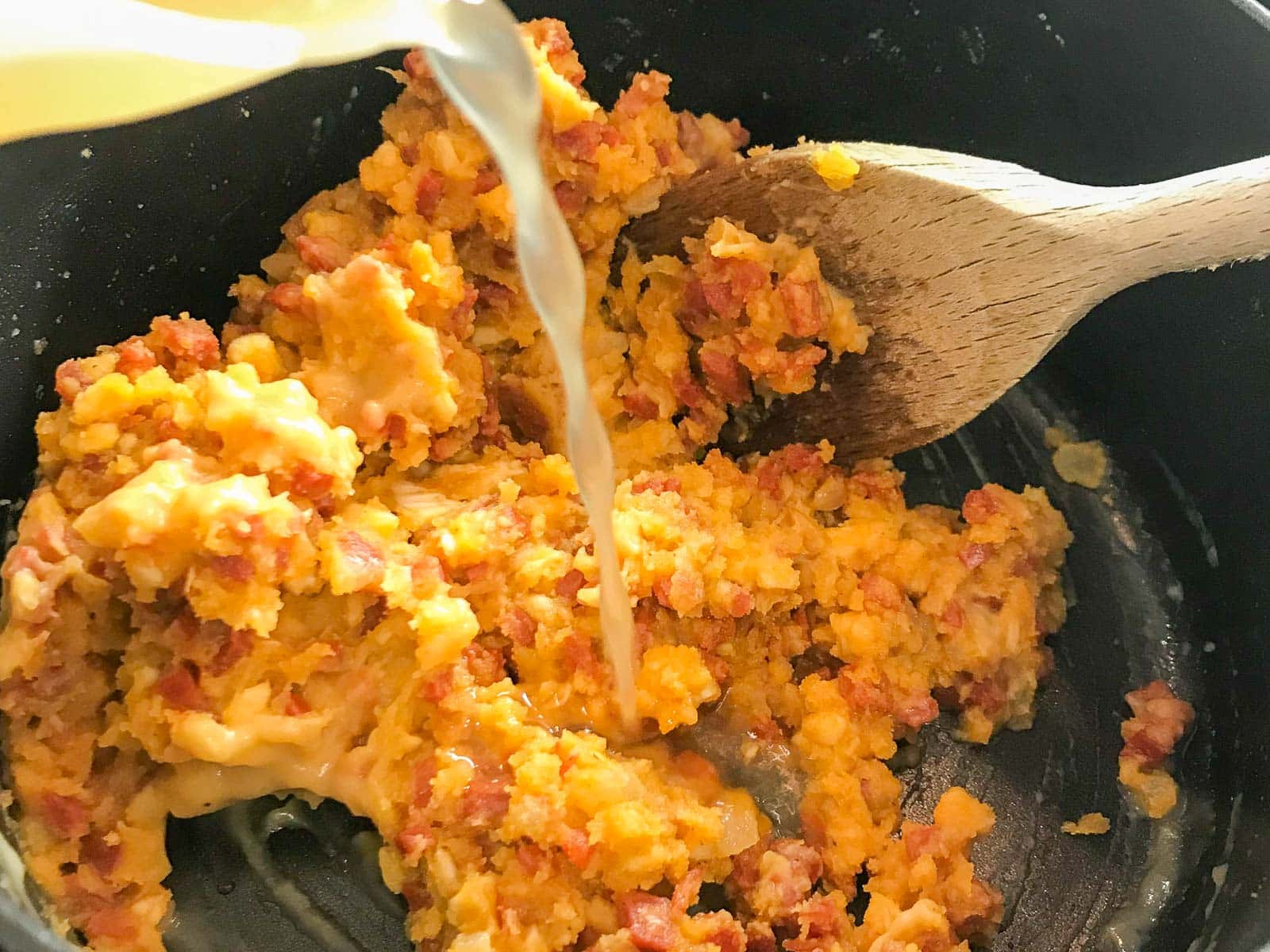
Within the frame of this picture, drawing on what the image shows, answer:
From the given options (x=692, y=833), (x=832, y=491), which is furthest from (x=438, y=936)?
(x=832, y=491)

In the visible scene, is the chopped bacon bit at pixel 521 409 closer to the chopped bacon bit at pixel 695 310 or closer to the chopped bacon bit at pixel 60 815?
the chopped bacon bit at pixel 695 310

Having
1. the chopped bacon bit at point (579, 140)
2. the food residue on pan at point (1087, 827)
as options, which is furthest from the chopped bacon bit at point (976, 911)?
the chopped bacon bit at point (579, 140)

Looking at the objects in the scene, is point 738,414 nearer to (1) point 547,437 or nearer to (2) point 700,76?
(1) point 547,437

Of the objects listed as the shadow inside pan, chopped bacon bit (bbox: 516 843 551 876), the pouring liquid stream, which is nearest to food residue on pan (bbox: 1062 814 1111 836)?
the shadow inside pan

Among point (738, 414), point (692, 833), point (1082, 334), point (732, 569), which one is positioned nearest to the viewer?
point (692, 833)

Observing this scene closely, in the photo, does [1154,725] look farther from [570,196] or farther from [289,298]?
[289,298]

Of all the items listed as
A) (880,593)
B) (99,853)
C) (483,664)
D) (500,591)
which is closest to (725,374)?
(880,593)

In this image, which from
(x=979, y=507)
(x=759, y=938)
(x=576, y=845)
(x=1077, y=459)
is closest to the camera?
(x=576, y=845)
